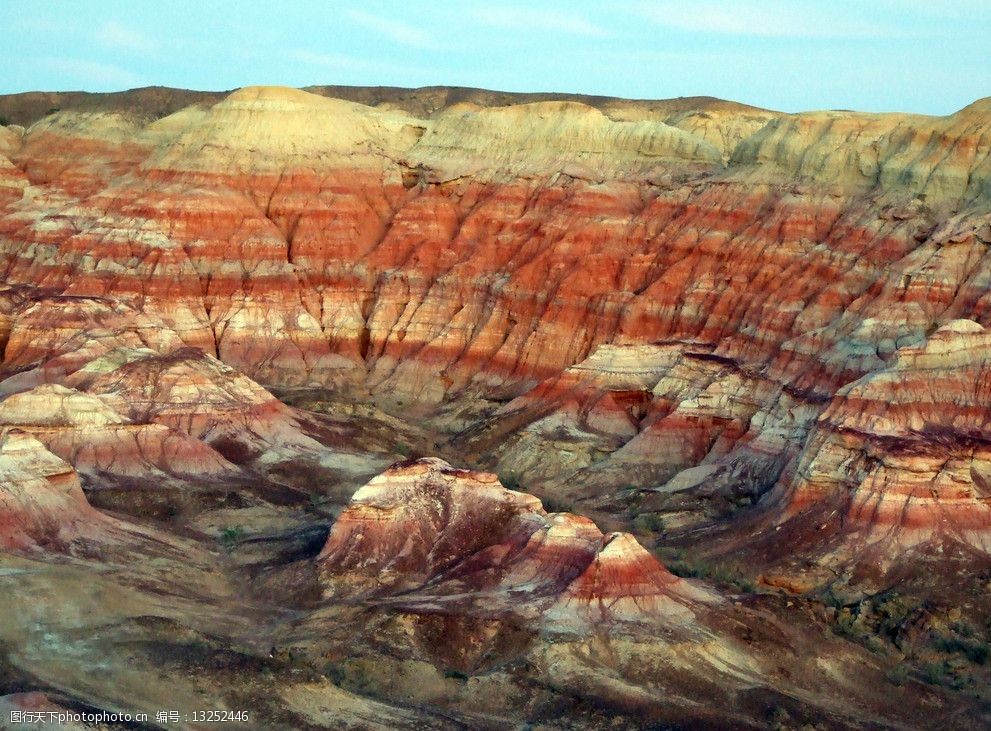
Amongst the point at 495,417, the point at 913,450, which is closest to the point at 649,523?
the point at 913,450

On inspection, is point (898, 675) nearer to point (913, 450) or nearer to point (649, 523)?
point (913, 450)

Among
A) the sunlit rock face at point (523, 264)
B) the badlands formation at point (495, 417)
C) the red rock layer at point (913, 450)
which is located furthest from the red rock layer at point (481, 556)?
→ the sunlit rock face at point (523, 264)

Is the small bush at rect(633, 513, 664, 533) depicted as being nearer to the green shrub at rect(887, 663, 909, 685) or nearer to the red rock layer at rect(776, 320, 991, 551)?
the red rock layer at rect(776, 320, 991, 551)

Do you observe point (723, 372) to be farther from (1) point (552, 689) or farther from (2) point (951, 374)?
(1) point (552, 689)

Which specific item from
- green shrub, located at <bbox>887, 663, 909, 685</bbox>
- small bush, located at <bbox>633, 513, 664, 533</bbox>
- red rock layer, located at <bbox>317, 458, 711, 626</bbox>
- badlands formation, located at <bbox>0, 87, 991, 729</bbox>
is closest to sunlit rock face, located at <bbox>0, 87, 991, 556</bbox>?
badlands formation, located at <bbox>0, 87, 991, 729</bbox>

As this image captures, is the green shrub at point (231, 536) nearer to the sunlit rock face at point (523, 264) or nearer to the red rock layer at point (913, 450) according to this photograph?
the sunlit rock face at point (523, 264)

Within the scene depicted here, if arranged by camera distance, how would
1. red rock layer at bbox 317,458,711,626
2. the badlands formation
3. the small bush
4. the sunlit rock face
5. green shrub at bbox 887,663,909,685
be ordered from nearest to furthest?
the badlands formation
green shrub at bbox 887,663,909,685
red rock layer at bbox 317,458,711,626
the small bush
the sunlit rock face

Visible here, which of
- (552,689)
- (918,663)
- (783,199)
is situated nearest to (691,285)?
(783,199)

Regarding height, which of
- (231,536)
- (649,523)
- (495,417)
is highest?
(495,417)
